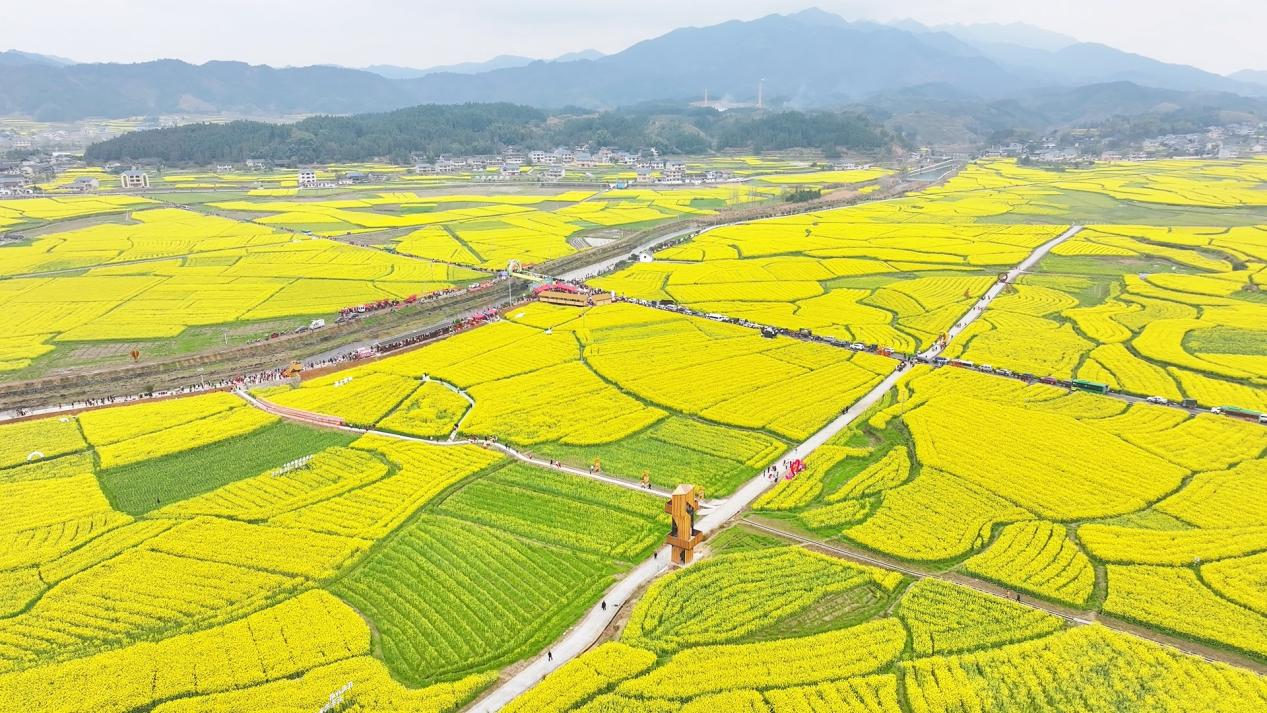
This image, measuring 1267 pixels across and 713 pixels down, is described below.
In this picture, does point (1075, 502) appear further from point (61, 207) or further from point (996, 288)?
point (61, 207)

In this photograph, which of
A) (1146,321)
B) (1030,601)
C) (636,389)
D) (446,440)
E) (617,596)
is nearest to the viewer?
(1030,601)

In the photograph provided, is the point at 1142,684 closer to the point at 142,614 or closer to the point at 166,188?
the point at 142,614

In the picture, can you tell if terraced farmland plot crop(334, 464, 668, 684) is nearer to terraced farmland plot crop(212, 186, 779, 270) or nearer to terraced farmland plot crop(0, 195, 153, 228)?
terraced farmland plot crop(212, 186, 779, 270)

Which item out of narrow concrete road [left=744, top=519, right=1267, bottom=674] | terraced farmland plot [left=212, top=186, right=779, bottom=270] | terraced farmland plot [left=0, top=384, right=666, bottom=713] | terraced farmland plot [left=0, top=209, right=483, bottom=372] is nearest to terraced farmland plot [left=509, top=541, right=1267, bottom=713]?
narrow concrete road [left=744, top=519, right=1267, bottom=674]

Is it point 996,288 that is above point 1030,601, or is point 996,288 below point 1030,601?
above

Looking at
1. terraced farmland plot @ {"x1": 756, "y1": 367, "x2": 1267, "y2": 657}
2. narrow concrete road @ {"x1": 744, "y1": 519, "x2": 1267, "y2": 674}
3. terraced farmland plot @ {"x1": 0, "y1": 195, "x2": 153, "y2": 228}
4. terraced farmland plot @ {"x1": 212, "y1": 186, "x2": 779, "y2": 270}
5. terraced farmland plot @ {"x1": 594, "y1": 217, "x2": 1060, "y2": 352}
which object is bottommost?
narrow concrete road @ {"x1": 744, "y1": 519, "x2": 1267, "y2": 674}

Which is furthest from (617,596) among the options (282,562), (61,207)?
(61,207)
